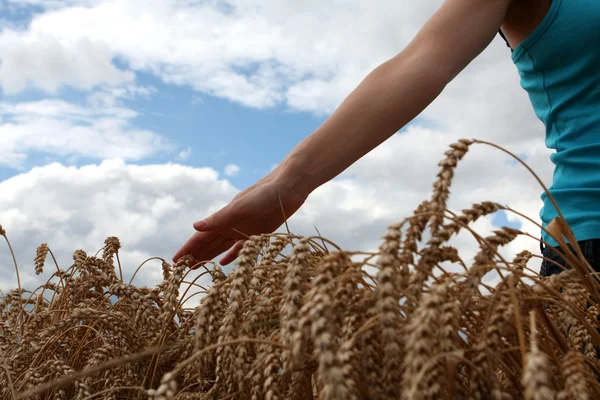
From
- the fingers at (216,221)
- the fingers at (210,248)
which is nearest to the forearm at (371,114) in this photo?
the fingers at (216,221)

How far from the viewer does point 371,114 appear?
65.6 inches

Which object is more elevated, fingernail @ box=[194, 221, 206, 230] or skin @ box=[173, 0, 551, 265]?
skin @ box=[173, 0, 551, 265]

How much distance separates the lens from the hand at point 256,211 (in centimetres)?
184

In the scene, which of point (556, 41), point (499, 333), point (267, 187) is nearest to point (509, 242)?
point (499, 333)

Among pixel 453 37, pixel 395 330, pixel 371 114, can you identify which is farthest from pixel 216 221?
pixel 395 330

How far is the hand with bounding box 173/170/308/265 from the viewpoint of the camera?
1.84 metres

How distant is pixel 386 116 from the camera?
5.47 ft

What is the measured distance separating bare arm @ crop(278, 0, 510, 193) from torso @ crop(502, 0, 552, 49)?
0.88ft

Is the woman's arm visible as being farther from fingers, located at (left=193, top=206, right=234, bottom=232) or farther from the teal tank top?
the teal tank top

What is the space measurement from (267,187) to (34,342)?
100cm

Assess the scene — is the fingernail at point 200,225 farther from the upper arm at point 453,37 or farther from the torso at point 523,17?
the torso at point 523,17

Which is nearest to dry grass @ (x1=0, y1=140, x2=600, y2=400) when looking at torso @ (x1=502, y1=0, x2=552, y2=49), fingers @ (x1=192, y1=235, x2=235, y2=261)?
fingers @ (x1=192, y1=235, x2=235, y2=261)

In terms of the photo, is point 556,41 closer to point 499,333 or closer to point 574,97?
point 574,97

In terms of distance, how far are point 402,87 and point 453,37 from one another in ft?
0.77
